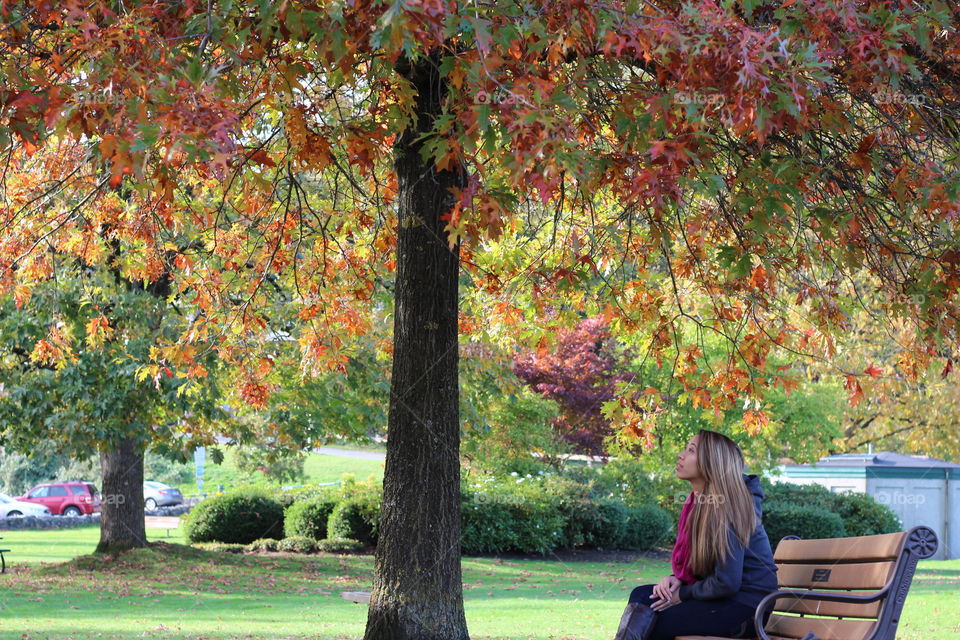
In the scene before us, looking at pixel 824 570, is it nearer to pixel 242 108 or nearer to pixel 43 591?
pixel 242 108

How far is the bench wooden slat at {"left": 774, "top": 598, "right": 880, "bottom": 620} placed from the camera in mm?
5230

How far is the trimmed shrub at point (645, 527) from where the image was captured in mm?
24203

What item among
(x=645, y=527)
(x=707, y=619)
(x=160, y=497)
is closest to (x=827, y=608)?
(x=707, y=619)

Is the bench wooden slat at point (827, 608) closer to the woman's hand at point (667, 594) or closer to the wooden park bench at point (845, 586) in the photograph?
the wooden park bench at point (845, 586)

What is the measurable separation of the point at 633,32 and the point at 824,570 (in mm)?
3101

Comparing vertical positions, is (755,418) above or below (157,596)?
above

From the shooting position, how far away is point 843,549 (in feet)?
18.8

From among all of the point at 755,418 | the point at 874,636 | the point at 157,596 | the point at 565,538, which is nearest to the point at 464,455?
the point at 565,538

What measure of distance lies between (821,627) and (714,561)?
676 millimetres

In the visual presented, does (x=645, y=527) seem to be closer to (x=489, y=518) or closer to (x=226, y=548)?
(x=489, y=518)

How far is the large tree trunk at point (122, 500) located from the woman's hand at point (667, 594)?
15.0 meters

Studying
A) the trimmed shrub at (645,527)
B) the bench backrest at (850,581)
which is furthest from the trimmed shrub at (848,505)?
the bench backrest at (850,581)

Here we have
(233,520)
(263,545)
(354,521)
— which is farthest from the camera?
(233,520)

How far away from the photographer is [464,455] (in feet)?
86.2
